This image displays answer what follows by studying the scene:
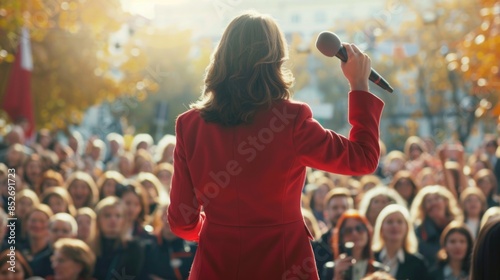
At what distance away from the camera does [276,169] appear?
10.8 ft

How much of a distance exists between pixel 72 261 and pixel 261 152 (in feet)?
12.4

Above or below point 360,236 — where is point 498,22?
above

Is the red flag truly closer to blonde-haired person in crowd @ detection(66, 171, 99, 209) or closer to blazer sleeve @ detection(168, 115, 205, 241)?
blonde-haired person in crowd @ detection(66, 171, 99, 209)

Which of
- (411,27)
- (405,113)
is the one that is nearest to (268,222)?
(411,27)

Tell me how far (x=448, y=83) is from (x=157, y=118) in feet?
48.6

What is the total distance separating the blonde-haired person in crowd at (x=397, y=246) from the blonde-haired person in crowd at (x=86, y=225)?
91.2 inches

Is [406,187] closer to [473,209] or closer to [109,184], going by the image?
[473,209]

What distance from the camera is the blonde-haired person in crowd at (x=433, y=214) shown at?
8.45m

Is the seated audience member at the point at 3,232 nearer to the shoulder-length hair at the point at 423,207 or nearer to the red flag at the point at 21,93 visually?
the shoulder-length hair at the point at 423,207

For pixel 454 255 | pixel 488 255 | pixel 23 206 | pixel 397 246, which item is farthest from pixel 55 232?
pixel 488 255

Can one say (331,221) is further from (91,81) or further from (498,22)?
(91,81)

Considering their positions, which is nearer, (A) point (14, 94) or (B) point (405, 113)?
(A) point (14, 94)

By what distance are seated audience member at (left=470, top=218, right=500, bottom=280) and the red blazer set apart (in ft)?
2.42

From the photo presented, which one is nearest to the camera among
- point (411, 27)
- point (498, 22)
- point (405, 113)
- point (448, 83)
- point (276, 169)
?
point (276, 169)
